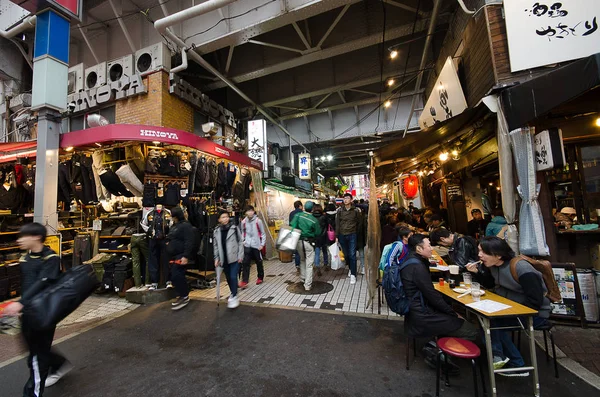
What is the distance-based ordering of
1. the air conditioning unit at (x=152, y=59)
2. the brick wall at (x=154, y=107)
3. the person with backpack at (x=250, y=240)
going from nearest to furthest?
1. the person with backpack at (x=250, y=240)
2. the brick wall at (x=154, y=107)
3. the air conditioning unit at (x=152, y=59)

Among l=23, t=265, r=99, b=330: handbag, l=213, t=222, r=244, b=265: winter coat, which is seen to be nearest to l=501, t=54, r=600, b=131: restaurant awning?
l=213, t=222, r=244, b=265: winter coat

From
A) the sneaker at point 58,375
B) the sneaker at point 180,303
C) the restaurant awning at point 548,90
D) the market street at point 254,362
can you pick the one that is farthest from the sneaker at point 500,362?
the sneaker at point 180,303

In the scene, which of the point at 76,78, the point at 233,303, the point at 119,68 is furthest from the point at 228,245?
the point at 76,78

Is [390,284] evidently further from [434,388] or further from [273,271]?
[273,271]

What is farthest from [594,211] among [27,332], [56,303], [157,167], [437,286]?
[157,167]

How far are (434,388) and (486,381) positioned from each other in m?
0.66

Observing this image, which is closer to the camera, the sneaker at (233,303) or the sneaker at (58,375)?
the sneaker at (58,375)

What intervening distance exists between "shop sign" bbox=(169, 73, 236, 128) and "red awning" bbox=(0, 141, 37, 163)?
432cm

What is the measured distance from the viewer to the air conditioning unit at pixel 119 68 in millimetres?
9164

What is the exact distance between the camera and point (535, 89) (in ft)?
12.3

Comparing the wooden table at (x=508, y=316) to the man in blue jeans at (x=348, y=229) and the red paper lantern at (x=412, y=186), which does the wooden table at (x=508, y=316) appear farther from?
the red paper lantern at (x=412, y=186)

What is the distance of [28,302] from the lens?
260 centimetres

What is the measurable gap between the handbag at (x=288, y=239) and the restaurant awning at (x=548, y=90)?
456cm

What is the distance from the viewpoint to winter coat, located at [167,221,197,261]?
5359 mm
